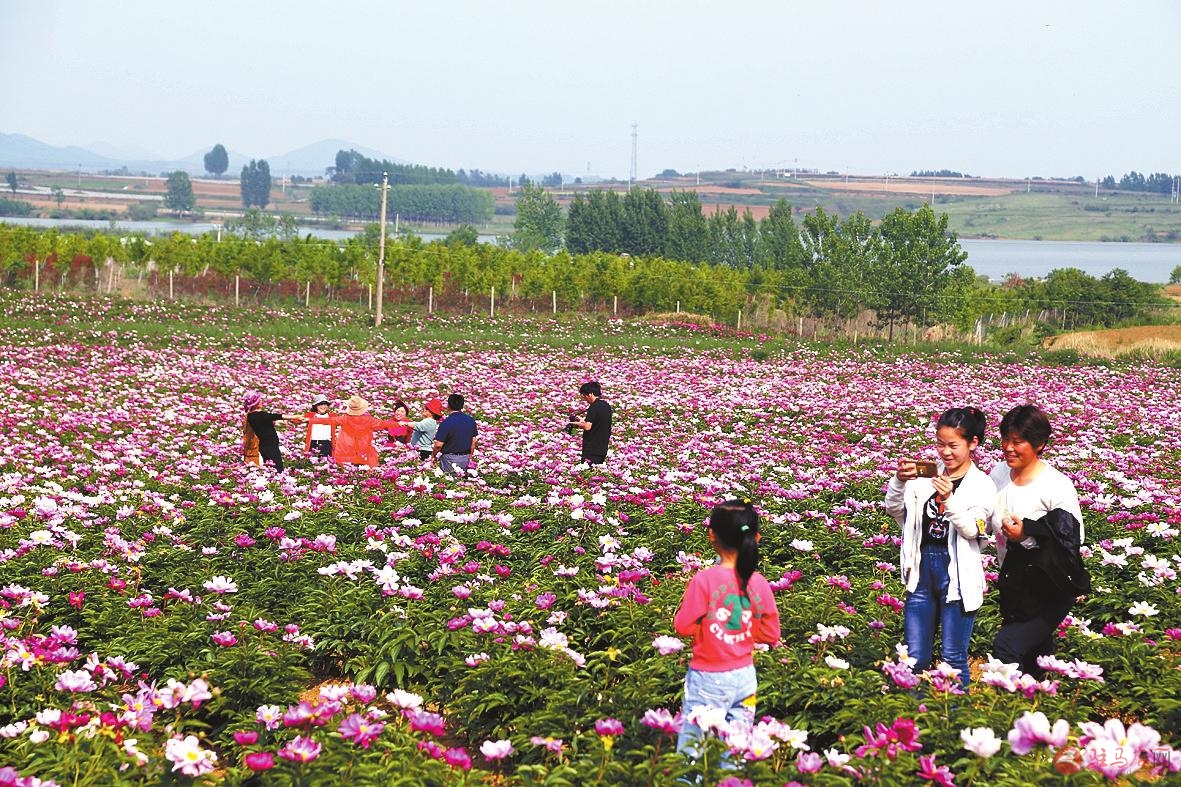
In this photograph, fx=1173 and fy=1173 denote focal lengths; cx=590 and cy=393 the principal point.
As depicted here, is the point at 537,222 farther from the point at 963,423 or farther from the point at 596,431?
the point at 963,423

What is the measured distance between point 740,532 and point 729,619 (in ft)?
1.25

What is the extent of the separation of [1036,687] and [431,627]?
3.49 metres

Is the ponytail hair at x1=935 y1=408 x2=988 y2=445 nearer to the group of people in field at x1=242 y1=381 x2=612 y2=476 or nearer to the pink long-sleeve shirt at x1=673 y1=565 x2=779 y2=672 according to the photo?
the pink long-sleeve shirt at x1=673 y1=565 x2=779 y2=672

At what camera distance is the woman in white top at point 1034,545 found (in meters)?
5.86

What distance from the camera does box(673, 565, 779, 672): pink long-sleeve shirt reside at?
16.5 feet

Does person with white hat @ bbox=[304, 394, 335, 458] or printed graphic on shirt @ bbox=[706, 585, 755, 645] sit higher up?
printed graphic on shirt @ bbox=[706, 585, 755, 645]

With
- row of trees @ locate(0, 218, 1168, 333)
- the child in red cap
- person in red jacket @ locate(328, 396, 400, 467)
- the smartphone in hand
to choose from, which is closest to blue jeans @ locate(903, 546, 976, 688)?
the smartphone in hand

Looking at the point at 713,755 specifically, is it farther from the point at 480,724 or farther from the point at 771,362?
the point at 771,362

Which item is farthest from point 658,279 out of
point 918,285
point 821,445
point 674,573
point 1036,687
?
point 1036,687

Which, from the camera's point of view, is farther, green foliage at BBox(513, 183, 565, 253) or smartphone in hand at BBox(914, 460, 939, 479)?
green foliage at BBox(513, 183, 565, 253)

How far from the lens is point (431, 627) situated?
23.0ft

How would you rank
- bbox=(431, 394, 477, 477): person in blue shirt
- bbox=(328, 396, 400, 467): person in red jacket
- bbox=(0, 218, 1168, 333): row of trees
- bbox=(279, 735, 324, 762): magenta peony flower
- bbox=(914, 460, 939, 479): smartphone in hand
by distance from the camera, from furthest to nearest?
bbox=(0, 218, 1168, 333): row of trees
bbox=(328, 396, 400, 467): person in red jacket
bbox=(431, 394, 477, 477): person in blue shirt
bbox=(914, 460, 939, 479): smartphone in hand
bbox=(279, 735, 324, 762): magenta peony flower

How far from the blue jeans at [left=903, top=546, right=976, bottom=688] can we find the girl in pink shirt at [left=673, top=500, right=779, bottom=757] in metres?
1.24

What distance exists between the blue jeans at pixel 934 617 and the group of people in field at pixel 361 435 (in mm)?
7133
